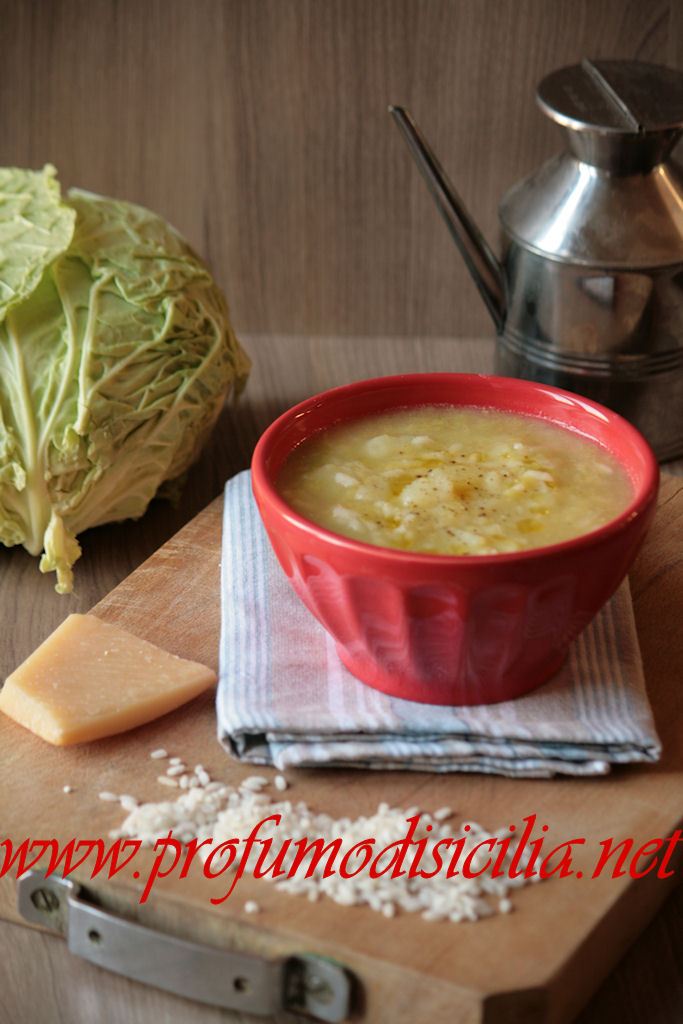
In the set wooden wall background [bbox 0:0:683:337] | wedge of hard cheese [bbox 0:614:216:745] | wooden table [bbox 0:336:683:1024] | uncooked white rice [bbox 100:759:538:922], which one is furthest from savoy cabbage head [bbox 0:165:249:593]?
uncooked white rice [bbox 100:759:538:922]

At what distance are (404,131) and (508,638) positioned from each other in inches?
31.8

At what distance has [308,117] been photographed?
6.14 feet

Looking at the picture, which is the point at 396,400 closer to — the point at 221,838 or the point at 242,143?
the point at 221,838

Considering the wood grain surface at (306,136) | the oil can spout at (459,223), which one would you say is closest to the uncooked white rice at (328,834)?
the wood grain surface at (306,136)

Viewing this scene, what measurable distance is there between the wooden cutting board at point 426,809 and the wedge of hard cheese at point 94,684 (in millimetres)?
23

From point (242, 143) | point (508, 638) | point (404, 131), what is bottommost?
point (508, 638)

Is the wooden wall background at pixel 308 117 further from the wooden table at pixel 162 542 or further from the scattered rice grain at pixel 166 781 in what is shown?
the scattered rice grain at pixel 166 781

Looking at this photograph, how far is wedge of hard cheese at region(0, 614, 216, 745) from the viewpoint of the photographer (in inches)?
43.1

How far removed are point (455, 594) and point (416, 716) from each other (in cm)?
15

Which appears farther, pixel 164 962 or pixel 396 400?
pixel 396 400

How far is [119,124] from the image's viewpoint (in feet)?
6.18

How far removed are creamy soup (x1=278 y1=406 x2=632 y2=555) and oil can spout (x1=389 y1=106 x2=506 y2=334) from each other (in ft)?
1.48

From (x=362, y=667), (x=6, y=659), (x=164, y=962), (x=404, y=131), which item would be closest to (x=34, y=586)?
(x=6, y=659)

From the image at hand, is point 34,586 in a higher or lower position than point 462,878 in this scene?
lower
